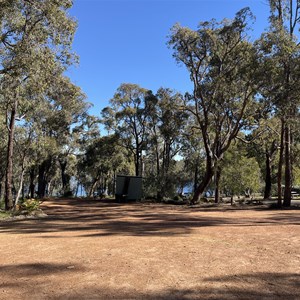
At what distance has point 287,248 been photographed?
736 centimetres

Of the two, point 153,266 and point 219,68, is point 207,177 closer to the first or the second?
point 219,68

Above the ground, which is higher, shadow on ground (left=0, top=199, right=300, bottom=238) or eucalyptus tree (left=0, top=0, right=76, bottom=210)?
eucalyptus tree (left=0, top=0, right=76, bottom=210)

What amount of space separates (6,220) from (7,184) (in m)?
3.92

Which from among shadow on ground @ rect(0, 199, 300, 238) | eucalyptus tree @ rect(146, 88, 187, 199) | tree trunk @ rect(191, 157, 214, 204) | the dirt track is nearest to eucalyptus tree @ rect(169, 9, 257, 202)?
tree trunk @ rect(191, 157, 214, 204)

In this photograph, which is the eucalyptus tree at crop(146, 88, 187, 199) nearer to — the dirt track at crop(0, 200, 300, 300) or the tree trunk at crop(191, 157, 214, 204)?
the tree trunk at crop(191, 157, 214, 204)

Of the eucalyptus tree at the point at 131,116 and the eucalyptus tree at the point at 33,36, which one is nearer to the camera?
the eucalyptus tree at the point at 33,36

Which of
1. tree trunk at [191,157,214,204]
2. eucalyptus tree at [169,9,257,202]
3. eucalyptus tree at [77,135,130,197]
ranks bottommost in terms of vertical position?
tree trunk at [191,157,214,204]

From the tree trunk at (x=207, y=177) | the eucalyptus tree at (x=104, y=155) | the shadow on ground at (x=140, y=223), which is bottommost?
the shadow on ground at (x=140, y=223)

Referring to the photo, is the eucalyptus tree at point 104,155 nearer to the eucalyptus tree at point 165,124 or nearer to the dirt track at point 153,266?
the eucalyptus tree at point 165,124

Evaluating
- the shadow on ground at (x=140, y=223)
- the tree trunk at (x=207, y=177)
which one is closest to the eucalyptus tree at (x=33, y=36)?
the shadow on ground at (x=140, y=223)

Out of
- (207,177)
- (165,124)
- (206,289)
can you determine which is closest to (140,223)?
(206,289)

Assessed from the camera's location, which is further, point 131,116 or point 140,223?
point 131,116

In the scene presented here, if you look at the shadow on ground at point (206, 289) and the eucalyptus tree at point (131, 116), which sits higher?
the eucalyptus tree at point (131, 116)

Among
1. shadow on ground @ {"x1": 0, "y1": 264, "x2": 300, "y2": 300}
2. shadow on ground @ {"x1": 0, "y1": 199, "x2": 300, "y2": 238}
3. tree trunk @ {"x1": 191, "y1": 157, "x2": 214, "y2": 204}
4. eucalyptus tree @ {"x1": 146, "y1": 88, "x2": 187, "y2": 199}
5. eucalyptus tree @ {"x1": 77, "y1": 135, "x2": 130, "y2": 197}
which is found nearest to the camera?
shadow on ground @ {"x1": 0, "y1": 264, "x2": 300, "y2": 300}
